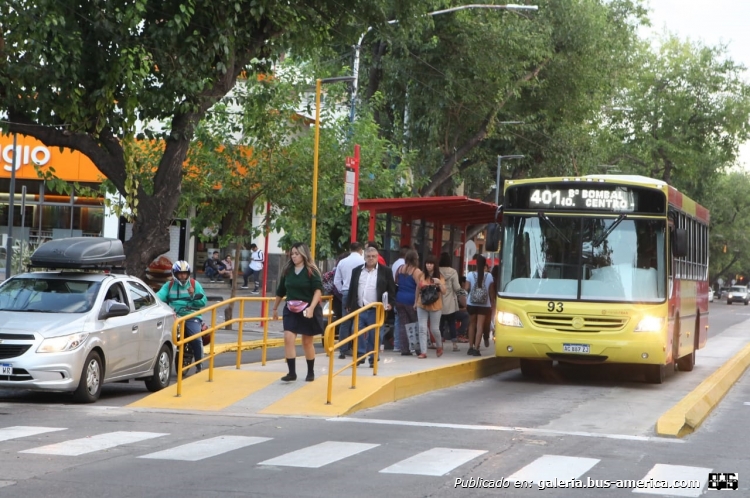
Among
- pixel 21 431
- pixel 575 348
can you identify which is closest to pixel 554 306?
pixel 575 348

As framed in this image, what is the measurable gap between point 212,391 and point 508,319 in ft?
16.5

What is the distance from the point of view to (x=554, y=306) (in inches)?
653

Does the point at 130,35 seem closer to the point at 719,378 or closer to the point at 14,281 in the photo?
the point at 14,281

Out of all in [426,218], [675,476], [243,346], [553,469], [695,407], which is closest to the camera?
[675,476]

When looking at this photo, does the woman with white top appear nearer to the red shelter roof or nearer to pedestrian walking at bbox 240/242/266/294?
the red shelter roof

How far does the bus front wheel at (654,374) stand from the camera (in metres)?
17.7

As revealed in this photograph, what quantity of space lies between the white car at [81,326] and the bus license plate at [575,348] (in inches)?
213

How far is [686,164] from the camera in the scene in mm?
60656

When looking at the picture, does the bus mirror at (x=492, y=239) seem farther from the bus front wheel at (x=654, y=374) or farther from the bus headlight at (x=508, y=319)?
the bus front wheel at (x=654, y=374)

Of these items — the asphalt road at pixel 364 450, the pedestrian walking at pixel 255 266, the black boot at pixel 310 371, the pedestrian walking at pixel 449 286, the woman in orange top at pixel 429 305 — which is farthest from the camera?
the pedestrian walking at pixel 255 266

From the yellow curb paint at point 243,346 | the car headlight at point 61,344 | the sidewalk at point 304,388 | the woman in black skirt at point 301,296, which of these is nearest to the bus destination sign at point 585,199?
the sidewalk at point 304,388

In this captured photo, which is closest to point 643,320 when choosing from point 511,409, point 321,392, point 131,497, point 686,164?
point 511,409

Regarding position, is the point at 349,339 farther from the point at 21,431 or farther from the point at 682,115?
the point at 682,115

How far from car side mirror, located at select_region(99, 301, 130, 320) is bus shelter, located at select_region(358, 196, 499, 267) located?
6.67m
